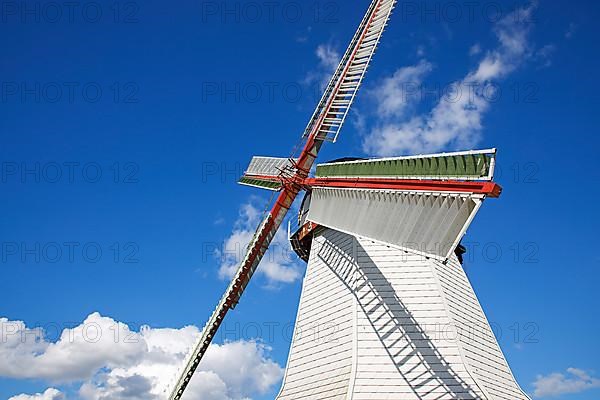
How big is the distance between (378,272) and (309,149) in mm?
6803

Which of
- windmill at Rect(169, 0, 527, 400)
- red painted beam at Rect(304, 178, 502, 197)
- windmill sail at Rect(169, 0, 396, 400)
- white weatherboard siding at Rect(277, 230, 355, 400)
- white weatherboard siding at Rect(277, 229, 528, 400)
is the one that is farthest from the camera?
windmill sail at Rect(169, 0, 396, 400)

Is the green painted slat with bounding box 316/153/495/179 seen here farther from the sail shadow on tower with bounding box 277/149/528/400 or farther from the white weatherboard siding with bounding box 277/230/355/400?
the white weatherboard siding with bounding box 277/230/355/400

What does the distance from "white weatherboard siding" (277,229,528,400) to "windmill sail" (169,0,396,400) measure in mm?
3503

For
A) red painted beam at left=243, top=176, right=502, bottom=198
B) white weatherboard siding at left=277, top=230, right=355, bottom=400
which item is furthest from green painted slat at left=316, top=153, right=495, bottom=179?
white weatherboard siding at left=277, top=230, right=355, bottom=400

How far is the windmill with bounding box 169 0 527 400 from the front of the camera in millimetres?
13438

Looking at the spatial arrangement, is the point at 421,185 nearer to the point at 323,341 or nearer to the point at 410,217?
the point at 410,217

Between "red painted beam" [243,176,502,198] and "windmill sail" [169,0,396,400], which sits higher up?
"windmill sail" [169,0,396,400]

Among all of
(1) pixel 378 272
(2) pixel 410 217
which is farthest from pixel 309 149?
(2) pixel 410 217

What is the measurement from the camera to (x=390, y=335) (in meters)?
18.5

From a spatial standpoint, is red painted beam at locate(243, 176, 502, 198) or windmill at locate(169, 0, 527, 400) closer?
red painted beam at locate(243, 176, 502, 198)

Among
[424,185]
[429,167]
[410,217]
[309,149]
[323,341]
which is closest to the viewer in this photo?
[424,185]

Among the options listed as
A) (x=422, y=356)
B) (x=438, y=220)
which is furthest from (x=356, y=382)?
(x=438, y=220)

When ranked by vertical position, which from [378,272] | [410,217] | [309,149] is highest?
[309,149]

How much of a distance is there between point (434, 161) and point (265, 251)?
12.9 m
